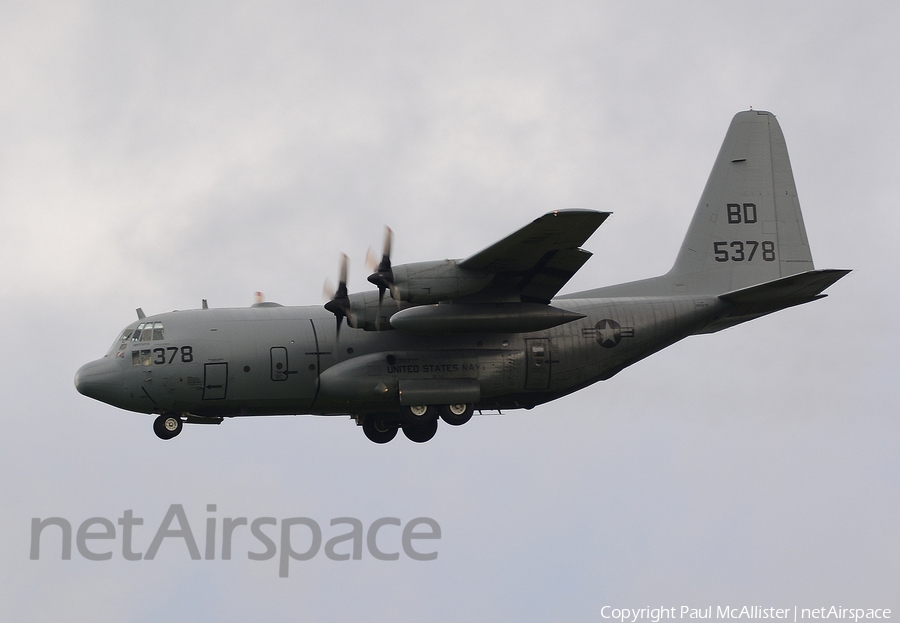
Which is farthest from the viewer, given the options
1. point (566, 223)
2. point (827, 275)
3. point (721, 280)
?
point (721, 280)

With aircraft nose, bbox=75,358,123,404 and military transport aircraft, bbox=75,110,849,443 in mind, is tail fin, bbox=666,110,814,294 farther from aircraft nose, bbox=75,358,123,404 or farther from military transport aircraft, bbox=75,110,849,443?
aircraft nose, bbox=75,358,123,404

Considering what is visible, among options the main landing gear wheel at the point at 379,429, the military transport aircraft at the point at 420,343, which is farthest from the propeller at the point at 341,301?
the main landing gear wheel at the point at 379,429

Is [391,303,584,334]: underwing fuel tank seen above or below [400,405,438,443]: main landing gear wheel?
above

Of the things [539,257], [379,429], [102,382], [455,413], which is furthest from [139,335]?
[539,257]

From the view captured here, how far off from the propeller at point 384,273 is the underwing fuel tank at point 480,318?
0.56m

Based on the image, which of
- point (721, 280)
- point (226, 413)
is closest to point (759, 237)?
point (721, 280)

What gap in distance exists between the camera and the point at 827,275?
25.0m

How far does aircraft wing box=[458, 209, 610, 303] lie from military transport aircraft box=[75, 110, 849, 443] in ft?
0.14

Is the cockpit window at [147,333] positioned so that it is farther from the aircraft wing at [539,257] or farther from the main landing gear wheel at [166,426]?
the aircraft wing at [539,257]

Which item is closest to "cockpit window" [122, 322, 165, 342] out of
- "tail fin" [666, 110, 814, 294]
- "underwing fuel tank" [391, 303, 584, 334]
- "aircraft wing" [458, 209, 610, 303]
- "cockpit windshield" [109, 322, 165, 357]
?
"cockpit windshield" [109, 322, 165, 357]

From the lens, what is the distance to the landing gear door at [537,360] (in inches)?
1025

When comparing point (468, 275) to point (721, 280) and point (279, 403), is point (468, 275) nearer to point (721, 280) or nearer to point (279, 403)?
point (279, 403)

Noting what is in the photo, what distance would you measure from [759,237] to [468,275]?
8.56 meters

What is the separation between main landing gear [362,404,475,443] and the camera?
84.5ft
